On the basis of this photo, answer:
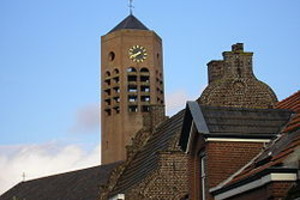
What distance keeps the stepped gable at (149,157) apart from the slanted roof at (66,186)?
21.2m

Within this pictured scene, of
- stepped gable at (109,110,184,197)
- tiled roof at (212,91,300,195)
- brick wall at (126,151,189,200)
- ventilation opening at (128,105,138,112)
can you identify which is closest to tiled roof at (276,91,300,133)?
tiled roof at (212,91,300,195)

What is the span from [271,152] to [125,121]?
265 ft

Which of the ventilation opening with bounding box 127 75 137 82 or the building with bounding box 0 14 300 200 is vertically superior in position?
the ventilation opening with bounding box 127 75 137 82

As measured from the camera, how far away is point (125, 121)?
98.7 m

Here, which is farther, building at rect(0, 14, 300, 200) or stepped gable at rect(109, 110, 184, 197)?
stepped gable at rect(109, 110, 184, 197)

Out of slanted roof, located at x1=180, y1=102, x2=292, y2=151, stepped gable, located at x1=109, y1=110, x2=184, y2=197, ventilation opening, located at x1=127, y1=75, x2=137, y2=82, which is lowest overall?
slanted roof, located at x1=180, y1=102, x2=292, y2=151

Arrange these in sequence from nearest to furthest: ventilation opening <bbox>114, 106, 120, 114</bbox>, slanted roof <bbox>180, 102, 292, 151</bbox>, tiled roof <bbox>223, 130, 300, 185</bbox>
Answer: tiled roof <bbox>223, 130, 300, 185</bbox> → slanted roof <bbox>180, 102, 292, 151</bbox> → ventilation opening <bbox>114, 106, 120, 114</bbox>

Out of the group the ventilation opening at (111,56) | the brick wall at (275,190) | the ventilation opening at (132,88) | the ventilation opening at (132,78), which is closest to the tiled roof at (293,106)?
the brick wall at (275,190)

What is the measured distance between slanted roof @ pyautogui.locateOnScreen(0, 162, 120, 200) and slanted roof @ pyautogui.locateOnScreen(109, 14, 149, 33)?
38722 mm

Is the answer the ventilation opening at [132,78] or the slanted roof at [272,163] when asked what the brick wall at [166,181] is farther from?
the ventilation opening at [132,78]

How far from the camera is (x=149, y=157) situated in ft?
106

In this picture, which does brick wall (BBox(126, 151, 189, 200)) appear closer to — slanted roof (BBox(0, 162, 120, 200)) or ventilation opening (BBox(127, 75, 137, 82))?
slanted roof (BBox(0, 162, 120, 200))

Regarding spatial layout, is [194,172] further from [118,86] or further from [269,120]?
[118,86]

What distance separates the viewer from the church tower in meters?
99.1
